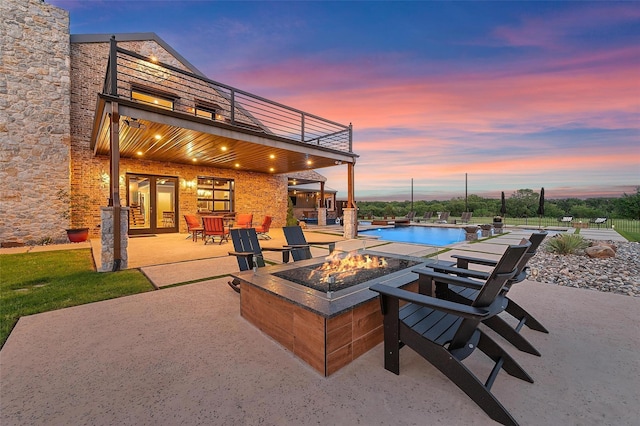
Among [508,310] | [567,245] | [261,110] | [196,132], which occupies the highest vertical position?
[261,110]

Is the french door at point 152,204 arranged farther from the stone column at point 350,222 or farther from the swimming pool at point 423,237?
the swimming pool at point 423,237

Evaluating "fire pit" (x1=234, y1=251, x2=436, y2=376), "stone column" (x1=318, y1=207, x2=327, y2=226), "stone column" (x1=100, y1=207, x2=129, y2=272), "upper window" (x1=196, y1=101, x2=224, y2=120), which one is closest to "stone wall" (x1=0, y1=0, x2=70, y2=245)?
"upper window" (x1=196, y1=101, x2=224, y2=120)

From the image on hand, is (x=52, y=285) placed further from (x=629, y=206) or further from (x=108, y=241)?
(x=629, y=206)

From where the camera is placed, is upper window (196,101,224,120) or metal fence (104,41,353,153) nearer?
metal fence (104,41,353,153)

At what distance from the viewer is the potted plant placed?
31.2ft

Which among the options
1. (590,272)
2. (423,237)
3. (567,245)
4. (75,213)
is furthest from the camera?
(423,237)

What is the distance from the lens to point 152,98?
38.8ft

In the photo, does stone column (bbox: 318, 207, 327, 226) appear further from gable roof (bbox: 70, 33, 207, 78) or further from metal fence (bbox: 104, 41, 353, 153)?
gable roof (bbox: 70, 33, 207, 78)

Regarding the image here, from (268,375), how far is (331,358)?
523mm

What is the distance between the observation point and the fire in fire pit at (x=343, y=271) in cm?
290

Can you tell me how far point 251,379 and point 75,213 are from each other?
1200 cm

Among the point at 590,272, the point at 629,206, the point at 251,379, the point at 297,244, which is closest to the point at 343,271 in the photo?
the point at 297,244

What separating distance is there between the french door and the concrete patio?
10078 mm

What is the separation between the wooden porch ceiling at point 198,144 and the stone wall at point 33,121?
4.97 feet
